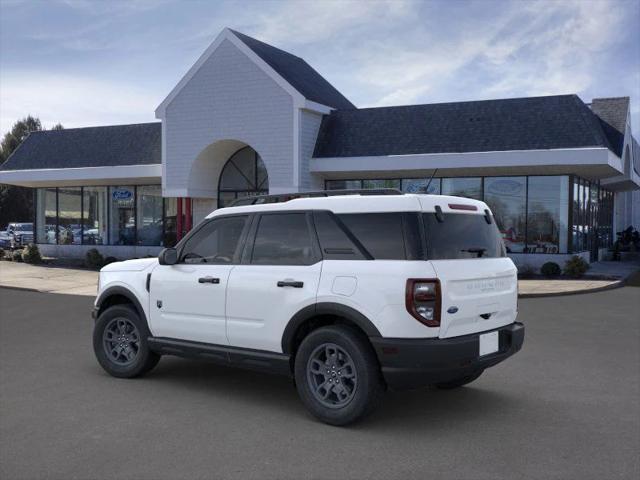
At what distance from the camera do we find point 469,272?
18.5ft

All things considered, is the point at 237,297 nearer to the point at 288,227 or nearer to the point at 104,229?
the point at 288,227

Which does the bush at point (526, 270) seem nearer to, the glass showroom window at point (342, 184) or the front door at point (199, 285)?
the glass showroom window at point (342, 184)

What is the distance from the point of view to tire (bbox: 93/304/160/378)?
731 cm

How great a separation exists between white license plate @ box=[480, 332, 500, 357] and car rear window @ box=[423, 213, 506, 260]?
716 millimetres

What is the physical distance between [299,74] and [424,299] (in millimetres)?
20782

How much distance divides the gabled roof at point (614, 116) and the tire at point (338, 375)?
20233 mm

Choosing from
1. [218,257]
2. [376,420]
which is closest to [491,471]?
[376,420]

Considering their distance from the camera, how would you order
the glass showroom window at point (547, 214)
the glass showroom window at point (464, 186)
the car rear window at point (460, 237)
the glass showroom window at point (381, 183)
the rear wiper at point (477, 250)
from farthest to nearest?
the glass showroom window at point (381, 183) < the glass showroom window at point (464, 186) < the glass showroom window at point (547, 214) < the rear wiper at point (477, 250) < the car rear window at point (460, 237)

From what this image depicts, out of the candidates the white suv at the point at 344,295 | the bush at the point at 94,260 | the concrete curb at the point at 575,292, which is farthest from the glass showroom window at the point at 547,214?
the white suv at the point at 344,295

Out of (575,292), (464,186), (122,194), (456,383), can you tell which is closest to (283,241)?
(456,383)

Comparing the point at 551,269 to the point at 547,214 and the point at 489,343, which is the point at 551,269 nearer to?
the point at 547,214

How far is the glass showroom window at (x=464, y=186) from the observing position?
22328 millimetres

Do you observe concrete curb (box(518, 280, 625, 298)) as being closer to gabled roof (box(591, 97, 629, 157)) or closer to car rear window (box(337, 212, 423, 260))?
gabled roof (box(591, 97, 629, 157))

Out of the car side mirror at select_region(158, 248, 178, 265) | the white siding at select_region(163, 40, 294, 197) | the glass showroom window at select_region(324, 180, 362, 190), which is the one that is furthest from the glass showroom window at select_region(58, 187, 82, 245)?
the car side mirror at select_region(158, 248, 178, 265)
